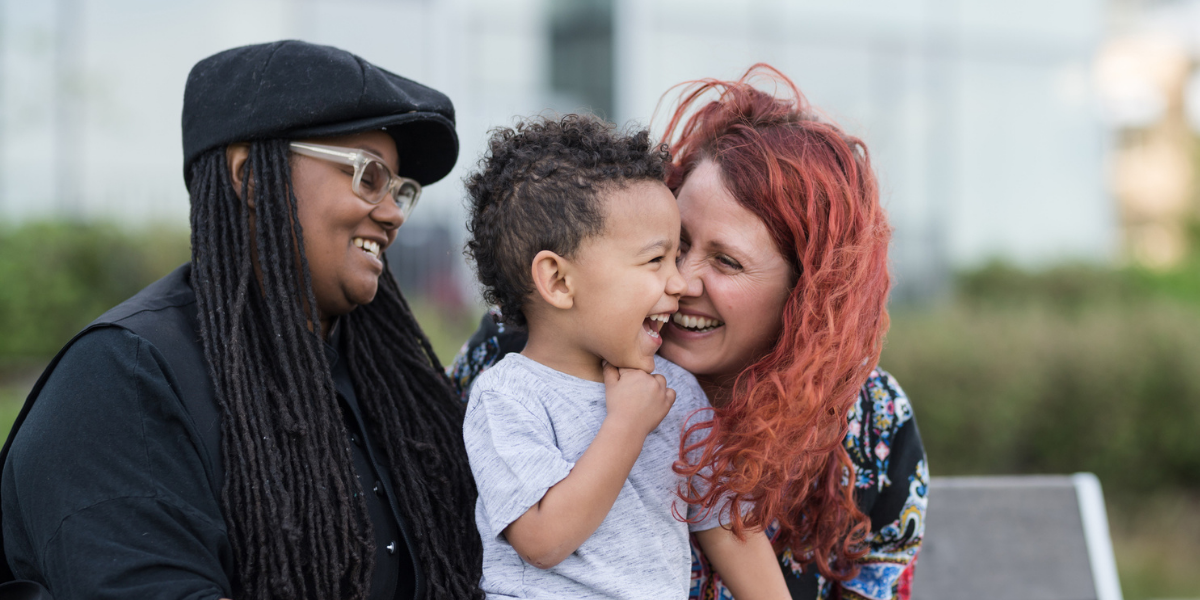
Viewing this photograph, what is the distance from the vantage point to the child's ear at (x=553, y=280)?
74.3 inches

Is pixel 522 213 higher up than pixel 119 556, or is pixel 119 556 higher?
pixel 522 213

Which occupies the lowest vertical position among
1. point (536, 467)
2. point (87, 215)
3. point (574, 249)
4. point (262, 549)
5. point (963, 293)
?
point (963, 293)

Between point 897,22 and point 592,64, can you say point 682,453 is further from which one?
point 897,22

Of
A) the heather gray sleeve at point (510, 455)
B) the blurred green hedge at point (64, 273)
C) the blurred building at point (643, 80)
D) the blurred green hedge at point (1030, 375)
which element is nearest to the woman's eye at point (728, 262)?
the heather gray sleeve at point (510, 455)

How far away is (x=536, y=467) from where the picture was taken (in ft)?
5.85

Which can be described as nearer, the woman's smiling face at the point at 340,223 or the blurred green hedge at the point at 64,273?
the woman's smiling face at the point at 340,223

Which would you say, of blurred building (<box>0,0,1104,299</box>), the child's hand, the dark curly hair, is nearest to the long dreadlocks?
the dark curly hair

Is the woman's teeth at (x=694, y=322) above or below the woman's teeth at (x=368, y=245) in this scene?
below

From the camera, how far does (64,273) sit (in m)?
7.55

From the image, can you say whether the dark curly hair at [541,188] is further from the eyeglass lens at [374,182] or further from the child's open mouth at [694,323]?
the child's open mouth at [694,323]

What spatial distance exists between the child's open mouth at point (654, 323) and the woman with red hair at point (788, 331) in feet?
0.31

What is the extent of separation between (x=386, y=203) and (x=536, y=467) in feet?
2.41

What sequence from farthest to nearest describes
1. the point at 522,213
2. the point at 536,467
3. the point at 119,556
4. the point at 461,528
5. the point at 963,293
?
the point at 963,293 → the point at 461,528 → the point at 522,213 → the point at 536,467 → the point at 119,556

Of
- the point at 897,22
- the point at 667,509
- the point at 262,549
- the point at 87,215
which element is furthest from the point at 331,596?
the point at 897,22
